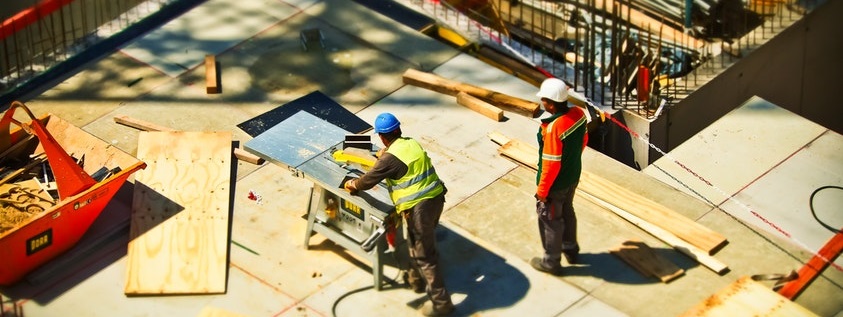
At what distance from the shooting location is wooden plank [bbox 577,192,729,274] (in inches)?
459

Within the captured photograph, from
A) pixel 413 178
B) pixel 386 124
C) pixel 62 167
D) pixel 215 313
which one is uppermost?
pixel 386 124

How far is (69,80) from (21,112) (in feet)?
3.00

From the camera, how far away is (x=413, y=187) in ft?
34.7

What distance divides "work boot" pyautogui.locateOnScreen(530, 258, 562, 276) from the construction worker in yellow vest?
116 centimetres

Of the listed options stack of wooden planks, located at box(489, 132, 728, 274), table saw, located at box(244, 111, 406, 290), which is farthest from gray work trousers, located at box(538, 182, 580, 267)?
table saw, located at box(244, 111, 406, 290)

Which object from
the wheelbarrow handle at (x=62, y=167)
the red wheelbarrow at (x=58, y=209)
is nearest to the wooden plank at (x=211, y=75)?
the red wheelbarrow at (x=58, y=209)

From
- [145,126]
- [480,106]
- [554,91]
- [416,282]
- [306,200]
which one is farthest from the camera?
[480,106]

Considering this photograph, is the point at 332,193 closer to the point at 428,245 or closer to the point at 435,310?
the point at 428,245

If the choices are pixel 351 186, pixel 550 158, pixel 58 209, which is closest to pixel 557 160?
pixel 550 158

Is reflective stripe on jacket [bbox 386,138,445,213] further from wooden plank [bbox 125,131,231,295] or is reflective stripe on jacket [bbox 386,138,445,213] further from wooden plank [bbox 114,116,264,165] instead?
wooden plank [bbox 114,116,264,165]

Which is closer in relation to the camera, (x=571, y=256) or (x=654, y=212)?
(x=571, y=256)

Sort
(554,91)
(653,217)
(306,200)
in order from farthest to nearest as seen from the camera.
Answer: (306,200) < (653,217) < (554,91)

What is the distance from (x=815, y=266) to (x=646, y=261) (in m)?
1.57

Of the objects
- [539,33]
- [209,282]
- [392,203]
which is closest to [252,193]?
[209,282]
